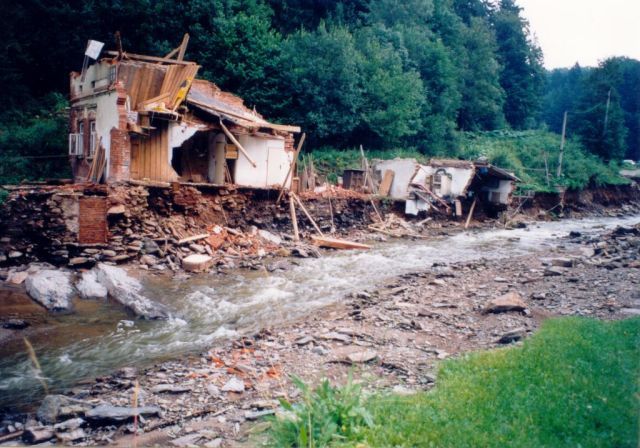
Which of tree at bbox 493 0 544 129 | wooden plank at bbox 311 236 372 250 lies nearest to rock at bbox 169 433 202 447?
wooden plank at bbox 311 236 372 250

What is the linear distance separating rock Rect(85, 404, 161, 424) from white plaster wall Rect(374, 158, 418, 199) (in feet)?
76.7

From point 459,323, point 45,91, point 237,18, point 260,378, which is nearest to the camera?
point 260,378

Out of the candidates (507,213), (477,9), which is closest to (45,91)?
(507,213)

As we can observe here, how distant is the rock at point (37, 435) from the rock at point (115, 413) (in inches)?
17.1

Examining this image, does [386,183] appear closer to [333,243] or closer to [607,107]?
[333,243]

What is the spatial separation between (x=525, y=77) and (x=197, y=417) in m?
63.8

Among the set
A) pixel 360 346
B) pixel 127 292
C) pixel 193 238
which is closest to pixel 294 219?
pixel 193 238

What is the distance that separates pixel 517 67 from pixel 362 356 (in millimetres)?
61312

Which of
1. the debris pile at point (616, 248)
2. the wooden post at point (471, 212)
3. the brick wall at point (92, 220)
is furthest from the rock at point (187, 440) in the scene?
the wooden post at point (471, 212)

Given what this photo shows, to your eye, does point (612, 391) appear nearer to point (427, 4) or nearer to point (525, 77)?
point (427, 4)

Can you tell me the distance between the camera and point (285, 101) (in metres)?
31.2

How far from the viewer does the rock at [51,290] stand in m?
10.3

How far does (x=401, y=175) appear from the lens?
28516 millimetres

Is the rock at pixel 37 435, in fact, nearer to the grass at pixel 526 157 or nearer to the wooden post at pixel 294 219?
the wooden post at pixel 294 219
